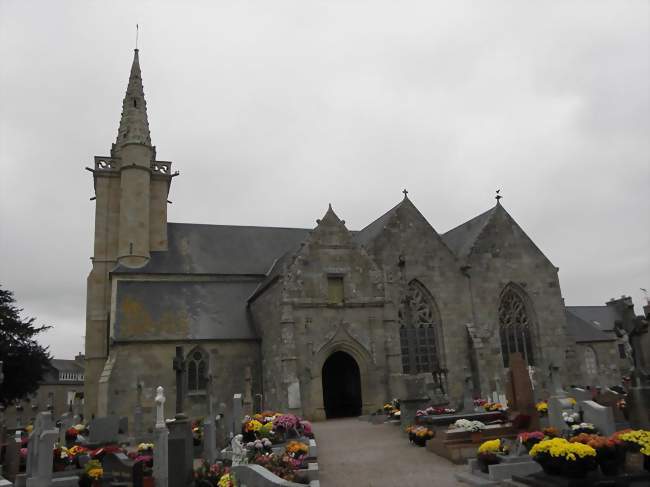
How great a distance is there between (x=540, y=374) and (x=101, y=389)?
70.8 ft

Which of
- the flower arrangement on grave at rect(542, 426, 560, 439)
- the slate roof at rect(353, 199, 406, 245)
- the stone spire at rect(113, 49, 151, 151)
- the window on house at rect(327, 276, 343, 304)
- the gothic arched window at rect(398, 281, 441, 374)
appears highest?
the stone spire at rect(113, 49, 151, 151)

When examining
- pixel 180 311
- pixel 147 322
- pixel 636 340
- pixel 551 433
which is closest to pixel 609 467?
pixel 551 433

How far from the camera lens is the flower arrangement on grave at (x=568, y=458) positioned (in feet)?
29.6

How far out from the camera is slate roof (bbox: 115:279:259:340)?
26656mm

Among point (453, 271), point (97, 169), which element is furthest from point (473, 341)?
point (97, 169)

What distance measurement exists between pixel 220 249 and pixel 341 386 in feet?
38.2

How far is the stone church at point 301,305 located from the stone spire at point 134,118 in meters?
0.09

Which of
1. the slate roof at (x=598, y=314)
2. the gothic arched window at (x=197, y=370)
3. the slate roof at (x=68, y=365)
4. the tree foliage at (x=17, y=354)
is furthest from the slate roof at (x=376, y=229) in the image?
the slate roof at (x=68, y=365)

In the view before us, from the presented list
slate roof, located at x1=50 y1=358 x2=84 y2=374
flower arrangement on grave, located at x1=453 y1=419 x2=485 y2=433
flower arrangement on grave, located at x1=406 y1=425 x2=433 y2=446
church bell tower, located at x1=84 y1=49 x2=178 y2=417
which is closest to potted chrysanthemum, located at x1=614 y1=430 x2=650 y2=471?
flower arrangement on grave, located at x1=453 y1=419 x2=485 y2=433

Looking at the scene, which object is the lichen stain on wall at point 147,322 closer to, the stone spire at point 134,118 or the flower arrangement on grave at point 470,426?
the stone spire at point 134,118

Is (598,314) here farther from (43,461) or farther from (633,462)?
(43,461)

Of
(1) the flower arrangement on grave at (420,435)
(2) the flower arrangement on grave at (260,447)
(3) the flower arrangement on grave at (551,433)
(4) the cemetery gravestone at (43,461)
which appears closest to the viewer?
(4) the cemetery gravestone at (43,461)

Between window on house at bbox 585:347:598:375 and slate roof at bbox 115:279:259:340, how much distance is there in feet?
76.4

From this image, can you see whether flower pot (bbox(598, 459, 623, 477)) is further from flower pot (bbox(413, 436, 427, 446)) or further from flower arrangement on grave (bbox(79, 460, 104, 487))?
flower arrangement on grave (bbox(79, 460, 104, 487))
